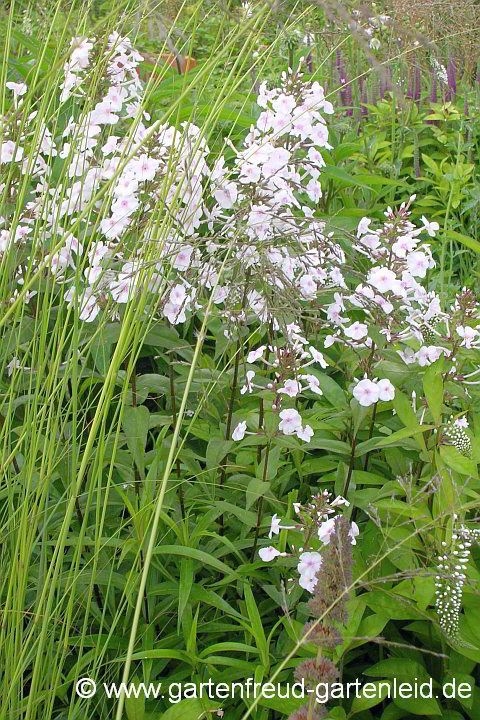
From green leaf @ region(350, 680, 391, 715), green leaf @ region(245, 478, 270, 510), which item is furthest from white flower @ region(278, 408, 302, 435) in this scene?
green leaf @ region(350, 680, 391, 715)

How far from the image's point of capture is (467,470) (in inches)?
54.0

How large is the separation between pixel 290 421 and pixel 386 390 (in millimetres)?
189

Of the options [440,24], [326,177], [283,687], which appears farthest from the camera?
[440,24]

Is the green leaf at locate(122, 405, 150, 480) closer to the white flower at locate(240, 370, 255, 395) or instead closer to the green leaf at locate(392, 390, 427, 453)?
the white flower at locate(240, 370, 255, 395)

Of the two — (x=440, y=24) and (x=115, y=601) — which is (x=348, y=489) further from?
(x=440, y=24)

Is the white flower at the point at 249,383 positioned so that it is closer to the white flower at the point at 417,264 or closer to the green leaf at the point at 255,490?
the green leaf at the point at 255,490

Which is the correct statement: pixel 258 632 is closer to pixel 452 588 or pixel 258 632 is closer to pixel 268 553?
pixel 268 553

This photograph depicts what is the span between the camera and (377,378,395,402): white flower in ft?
4.84

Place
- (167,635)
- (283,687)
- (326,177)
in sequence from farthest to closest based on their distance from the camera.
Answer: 1. (326,177)
2. (167,635)
3. (283,687)

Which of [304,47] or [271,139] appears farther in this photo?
[304,47]

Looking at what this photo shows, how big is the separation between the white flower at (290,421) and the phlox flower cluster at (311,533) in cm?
13

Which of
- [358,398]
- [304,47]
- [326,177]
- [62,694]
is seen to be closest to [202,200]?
[358,398]

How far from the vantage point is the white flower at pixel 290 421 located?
1427mm

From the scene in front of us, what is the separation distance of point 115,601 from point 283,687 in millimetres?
407
